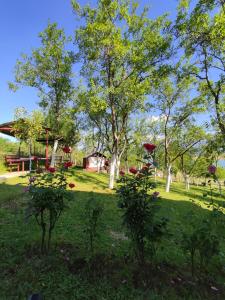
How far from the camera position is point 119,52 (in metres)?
13.2

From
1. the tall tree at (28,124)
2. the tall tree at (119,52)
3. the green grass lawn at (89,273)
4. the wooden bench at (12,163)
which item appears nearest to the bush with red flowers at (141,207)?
the green grass lawn at (89,273)

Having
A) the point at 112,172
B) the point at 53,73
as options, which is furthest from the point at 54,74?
the point at 112,172

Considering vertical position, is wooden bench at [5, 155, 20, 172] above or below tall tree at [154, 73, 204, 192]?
below

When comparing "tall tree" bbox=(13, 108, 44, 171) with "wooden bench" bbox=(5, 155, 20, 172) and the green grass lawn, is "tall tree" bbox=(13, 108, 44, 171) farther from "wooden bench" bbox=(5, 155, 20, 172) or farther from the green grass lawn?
the green grass lawn

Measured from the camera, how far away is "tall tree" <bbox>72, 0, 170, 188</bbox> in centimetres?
1301

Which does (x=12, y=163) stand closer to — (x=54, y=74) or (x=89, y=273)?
(x=54, y=74)

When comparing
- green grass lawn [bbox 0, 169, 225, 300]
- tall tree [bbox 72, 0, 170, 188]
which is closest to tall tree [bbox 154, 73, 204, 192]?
tall tree [bbox 72, 0, 170, 188]

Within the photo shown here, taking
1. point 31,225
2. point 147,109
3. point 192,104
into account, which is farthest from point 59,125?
point 31,225

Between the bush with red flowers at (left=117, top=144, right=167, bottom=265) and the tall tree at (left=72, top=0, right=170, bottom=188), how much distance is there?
9.67m

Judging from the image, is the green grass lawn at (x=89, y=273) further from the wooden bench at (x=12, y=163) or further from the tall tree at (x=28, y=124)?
the wooden bench at (x=12, y=163)

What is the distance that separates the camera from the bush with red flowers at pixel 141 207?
10.8ft

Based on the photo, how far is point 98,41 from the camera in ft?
44.4

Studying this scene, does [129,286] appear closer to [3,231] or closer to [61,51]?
[3,231]

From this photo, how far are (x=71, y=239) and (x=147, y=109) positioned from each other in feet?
42.7
